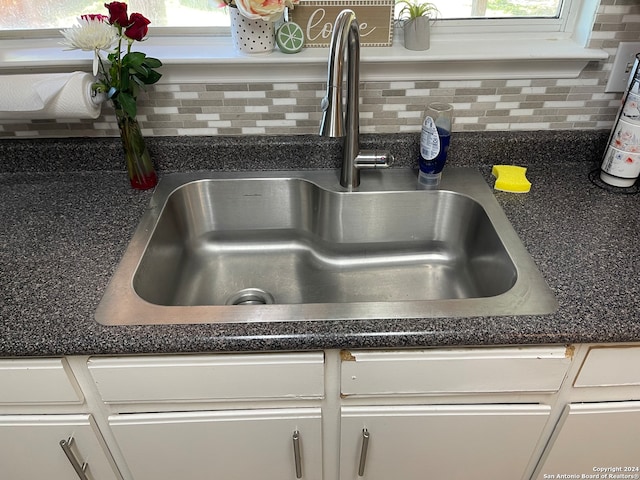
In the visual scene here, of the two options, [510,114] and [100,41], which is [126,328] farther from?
[510,114]

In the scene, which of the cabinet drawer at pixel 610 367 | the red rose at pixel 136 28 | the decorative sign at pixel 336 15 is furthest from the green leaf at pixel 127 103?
the cabinet drawer at pixel 610 367

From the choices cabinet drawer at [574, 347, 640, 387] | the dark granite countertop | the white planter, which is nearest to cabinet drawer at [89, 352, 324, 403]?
the dark granite countertop

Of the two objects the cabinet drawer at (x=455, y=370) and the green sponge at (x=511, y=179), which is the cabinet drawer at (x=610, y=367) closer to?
the cabinet drawer at (x=455, y=370)

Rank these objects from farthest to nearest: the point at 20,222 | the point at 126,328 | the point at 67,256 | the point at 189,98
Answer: the point at 189,98
the point at 20,222
the point at 67,256
the point at 126,328

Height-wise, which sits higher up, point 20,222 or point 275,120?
point 275,120

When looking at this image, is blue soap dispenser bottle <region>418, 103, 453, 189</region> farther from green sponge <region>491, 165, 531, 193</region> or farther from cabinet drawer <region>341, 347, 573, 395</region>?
cabinet drawer <region>341, 347, 573, 395</region>

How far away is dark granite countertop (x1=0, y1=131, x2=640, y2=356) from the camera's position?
0.73 meters

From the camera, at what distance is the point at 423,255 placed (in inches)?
45.0

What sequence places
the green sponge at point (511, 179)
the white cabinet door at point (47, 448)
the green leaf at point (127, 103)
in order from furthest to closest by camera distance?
the green sponge at point (511, 179), the green leaf at point (127, 103), the white cabinet door at point (47, 448)

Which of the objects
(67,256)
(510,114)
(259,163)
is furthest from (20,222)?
(510,114)

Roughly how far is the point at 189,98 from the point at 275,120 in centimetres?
20

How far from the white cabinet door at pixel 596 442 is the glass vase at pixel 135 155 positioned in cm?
98

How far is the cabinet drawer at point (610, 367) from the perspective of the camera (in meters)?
0.77

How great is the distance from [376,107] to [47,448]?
980 mm
